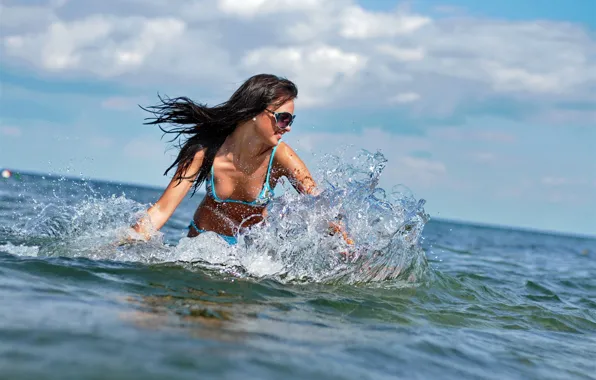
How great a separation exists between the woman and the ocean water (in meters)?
0.23

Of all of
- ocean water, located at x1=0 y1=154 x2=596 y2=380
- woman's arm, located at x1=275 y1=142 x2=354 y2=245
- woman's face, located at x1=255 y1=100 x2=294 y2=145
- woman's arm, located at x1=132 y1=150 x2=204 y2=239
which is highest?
woman's face, located at x1=255 y1=100 x2=294 y2=145

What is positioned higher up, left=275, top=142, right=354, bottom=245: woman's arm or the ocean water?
left=275, top=142, right=354, bottom=245: woman's arm

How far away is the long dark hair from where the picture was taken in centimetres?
575

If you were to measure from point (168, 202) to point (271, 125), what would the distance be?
115 cm

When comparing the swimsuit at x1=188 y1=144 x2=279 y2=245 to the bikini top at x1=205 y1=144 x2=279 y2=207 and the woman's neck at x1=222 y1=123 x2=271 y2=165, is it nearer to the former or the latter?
the bikini top at x1=205 y1=144 x2=279 y2=207

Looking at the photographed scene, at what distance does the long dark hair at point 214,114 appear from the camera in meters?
5.75

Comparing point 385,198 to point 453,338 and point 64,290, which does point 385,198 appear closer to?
point 453,338

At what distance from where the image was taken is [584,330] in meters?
5.77

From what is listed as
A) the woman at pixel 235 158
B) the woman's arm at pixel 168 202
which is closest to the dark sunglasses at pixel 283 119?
the woman at pixel 235 158

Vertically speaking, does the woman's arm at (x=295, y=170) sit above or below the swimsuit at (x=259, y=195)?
above

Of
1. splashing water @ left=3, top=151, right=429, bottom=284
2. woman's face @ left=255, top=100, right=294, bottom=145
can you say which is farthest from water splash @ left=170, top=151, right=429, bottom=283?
woman's face @ left=255, top=100, right=294, bottom=145

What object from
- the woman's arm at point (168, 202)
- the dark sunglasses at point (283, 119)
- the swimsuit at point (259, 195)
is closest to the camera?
the dark sunglasses at point (283, 119)

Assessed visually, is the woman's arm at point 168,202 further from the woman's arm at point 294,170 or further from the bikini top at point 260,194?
the woman's arm at point 294,170

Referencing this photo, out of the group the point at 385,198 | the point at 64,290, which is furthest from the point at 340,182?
the point at 64,290
